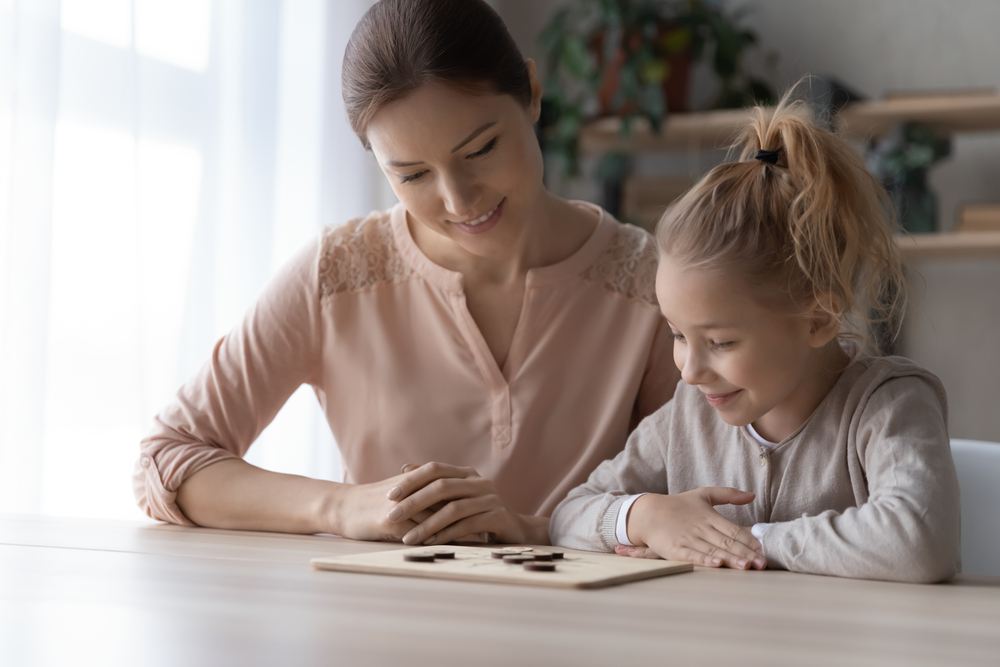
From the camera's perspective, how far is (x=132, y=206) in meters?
1.93

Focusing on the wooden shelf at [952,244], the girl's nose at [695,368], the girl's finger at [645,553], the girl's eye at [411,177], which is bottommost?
the girl's finger at [645,553]

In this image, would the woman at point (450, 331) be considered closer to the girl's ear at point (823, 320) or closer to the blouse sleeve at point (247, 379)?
the blouse sleeve at point (247, 379)

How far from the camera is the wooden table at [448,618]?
58cm

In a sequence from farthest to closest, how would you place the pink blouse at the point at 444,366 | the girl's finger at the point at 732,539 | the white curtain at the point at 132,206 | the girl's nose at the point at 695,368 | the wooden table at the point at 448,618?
the white curtain at the point at 132,206
the pink blouse at the point at 444,366
the girl's nose at the point at 695,368
the girl's finger at the point at 732,539
the wooden table at the point at 448,618

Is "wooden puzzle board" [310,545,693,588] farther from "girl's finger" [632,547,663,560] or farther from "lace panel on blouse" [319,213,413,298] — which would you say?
"lace panel on blouse" [319,213,413,298]

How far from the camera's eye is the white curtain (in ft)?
5.56

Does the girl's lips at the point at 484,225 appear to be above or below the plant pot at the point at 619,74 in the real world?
below

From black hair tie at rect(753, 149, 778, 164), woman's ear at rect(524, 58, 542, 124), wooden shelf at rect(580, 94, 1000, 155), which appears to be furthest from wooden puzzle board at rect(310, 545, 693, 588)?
wooden shelf at rect(580, 94, 1000, 155)

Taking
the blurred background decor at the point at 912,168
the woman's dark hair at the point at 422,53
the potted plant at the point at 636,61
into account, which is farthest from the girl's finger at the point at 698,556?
the potted plant at the point at 636,61

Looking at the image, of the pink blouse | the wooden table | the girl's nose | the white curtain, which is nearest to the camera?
the wooden table

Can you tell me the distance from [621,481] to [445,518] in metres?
0.25


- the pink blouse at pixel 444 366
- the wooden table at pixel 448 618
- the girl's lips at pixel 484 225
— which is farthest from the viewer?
the pink blouse at pixel 444 366

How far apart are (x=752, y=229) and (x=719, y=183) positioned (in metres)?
0.08

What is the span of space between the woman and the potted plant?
1.54 metres
